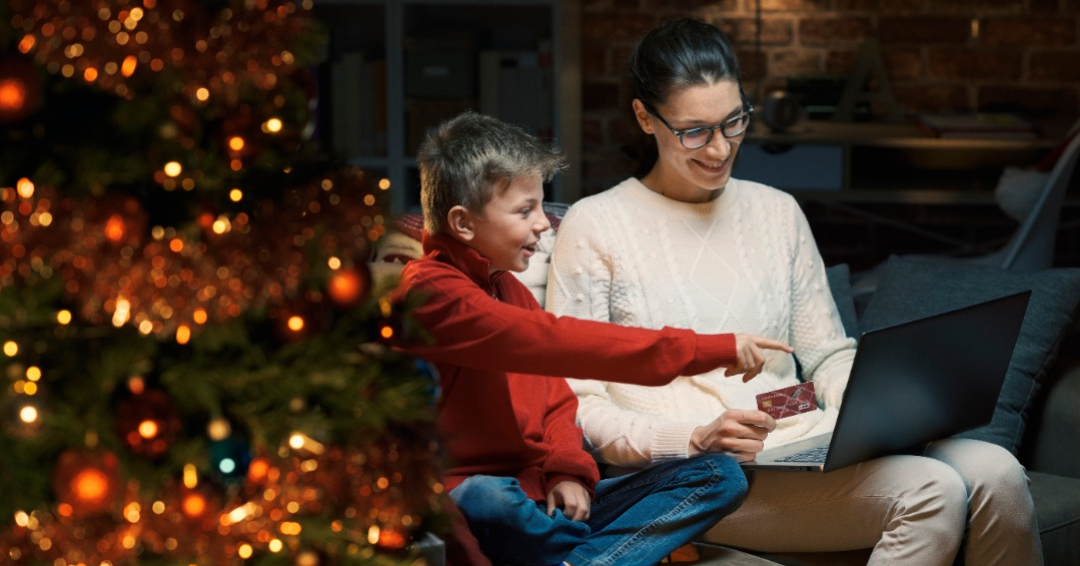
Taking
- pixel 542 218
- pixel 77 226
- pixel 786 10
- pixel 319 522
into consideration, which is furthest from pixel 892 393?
pixel 786 10

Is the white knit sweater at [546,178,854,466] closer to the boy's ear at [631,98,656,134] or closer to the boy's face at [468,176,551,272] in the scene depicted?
the boy's ear at [631,98,656,134]

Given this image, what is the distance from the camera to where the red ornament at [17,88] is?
95cm

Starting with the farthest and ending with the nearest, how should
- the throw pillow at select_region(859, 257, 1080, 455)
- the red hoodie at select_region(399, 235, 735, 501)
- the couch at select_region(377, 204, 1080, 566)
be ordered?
the throw pillow at select_region(859, 257, 1080, 455), the couch at select_region(377, 204, 1080, 566), the red hoodie at select_region(399, 235, 735, 501)

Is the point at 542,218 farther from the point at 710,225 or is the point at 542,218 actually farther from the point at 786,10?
the point at 786,10

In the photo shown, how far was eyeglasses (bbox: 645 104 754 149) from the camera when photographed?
6.45 ft

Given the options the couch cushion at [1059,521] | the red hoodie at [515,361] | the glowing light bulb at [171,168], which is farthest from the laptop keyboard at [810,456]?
the glowing light bulb at [171,168]

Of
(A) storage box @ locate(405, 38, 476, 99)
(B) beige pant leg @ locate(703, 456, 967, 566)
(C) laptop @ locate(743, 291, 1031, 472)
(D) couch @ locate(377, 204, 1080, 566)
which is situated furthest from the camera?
(A) storage box @ locate(405, 38, 476, 99)

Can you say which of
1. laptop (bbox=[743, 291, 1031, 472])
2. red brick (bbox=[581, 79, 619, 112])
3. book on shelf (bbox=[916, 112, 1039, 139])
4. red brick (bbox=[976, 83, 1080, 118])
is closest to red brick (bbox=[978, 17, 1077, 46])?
red brick (bbox=[976, 83, 1080, 118])

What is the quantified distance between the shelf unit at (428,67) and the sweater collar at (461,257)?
2208mm

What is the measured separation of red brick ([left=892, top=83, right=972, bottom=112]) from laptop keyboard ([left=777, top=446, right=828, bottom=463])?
2314mm

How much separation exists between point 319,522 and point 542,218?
0.71 m

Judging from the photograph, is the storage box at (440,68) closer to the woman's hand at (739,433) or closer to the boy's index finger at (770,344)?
the woman's hand at (739,433)

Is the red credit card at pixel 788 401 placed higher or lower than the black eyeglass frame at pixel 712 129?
lower

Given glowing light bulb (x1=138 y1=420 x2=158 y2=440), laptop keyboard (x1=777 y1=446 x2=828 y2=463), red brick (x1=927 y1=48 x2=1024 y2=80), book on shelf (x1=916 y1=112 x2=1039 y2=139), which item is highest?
red brick (x1=927 y1=48 x2=1024 y2=80)
